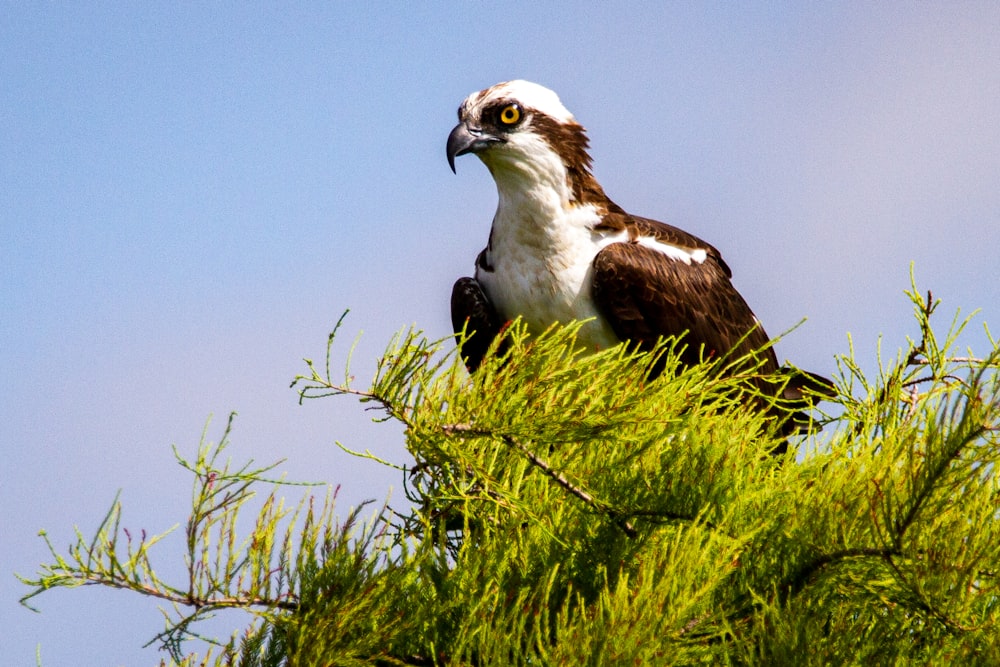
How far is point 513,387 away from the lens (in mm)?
3006

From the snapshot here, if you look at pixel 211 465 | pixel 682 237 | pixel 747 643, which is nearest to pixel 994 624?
pixel 747 643

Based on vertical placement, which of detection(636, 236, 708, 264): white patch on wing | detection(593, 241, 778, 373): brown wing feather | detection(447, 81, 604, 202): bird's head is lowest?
detection(593, 241, 778, 373): brown wing feather

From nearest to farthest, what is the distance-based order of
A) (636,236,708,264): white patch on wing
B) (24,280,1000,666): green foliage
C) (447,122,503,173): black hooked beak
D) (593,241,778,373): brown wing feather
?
(24,280,1000,666): green foliage < (593,241,778,373): brown wing feather < (447,122,503,173): black hooked beak < (636,236,708,264): white patch on wing

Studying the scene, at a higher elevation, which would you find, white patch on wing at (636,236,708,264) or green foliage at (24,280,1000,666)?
white patch on wing at (636,236,708,264)

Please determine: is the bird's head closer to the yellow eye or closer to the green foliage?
the yellow eye

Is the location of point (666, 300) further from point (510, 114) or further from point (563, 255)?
point (510, 114)

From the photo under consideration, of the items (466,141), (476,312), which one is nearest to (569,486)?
(476,312)

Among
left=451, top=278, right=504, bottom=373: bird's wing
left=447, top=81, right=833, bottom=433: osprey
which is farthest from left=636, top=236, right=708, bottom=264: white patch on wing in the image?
left=451, top=278, right=504, bottom=373: bird's wing

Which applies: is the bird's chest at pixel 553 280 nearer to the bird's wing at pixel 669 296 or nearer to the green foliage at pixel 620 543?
the bird's wing at pixel 669 296

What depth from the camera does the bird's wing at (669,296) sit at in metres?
5.45

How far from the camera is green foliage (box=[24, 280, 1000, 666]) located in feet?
9.70

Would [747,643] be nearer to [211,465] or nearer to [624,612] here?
[624,612]

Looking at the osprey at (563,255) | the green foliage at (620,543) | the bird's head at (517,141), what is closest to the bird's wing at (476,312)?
the osprey at (563,255)

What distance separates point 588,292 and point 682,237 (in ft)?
2.64
